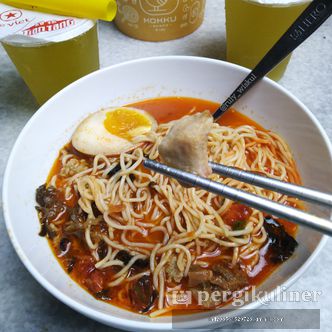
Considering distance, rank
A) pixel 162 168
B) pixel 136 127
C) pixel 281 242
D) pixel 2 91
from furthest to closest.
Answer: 1. pixel 2 91
2. pixel 136 127
3. pixel 281 242
4. pixel 162 168

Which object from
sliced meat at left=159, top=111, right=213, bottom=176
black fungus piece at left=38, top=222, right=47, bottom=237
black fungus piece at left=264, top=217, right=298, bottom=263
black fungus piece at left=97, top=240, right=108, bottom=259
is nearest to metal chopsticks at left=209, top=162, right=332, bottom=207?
sliced meat at left=159, top=111, right=213, bottom=176

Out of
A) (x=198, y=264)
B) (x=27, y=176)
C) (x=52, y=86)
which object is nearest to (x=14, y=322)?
(x=27, y=176)

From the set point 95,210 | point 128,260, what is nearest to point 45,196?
point 95,210

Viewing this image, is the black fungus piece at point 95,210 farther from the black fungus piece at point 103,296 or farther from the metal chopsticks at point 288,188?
the metal chopsticks at point 288,188

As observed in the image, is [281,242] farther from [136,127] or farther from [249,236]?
[136,127]

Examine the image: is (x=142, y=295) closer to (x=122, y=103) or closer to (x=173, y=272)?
(x=173, y=272)

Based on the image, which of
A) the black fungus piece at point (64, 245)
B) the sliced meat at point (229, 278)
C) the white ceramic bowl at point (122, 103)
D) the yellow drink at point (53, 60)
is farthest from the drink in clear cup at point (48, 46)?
the sliced meat at point (229, 278)
